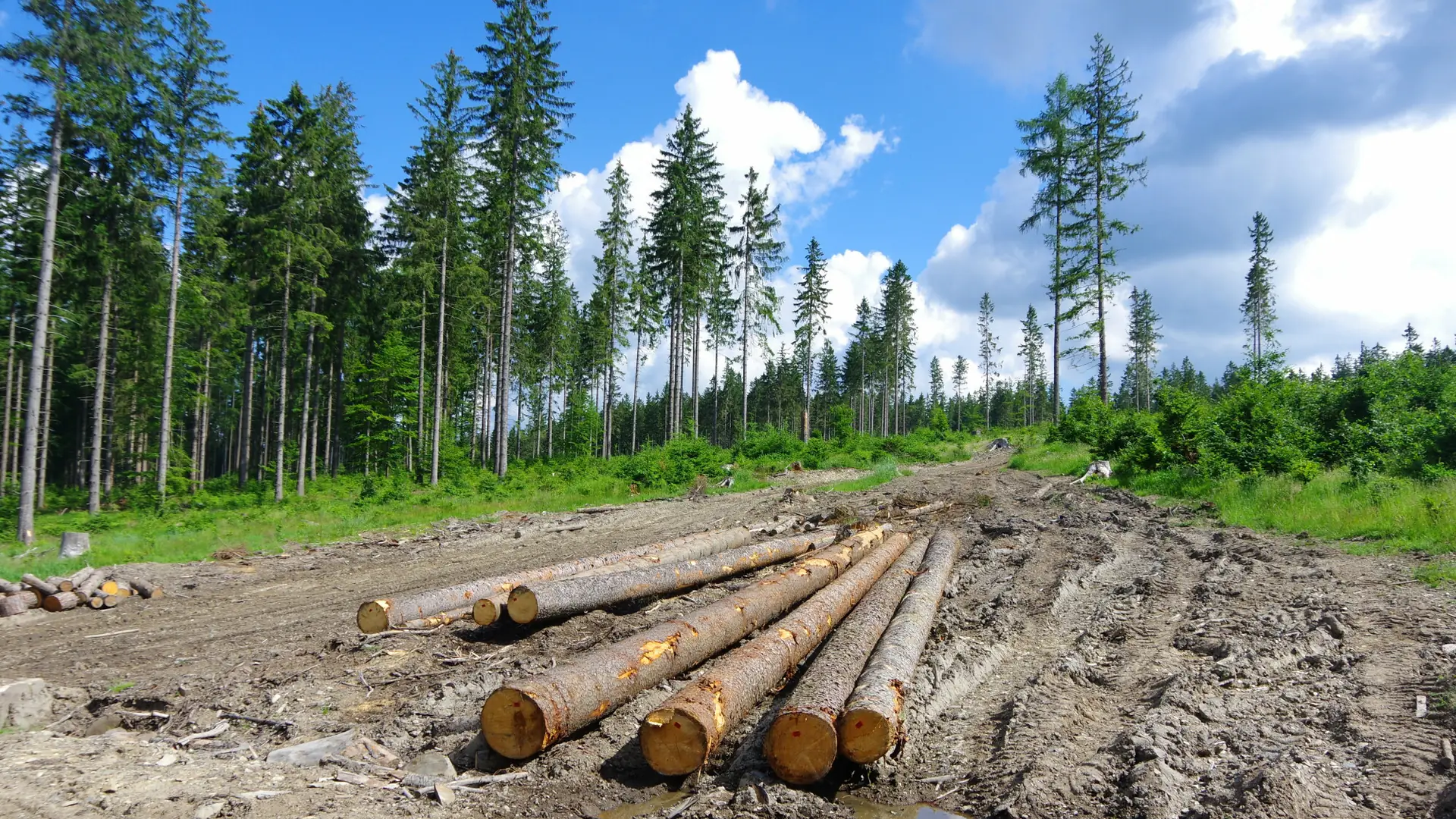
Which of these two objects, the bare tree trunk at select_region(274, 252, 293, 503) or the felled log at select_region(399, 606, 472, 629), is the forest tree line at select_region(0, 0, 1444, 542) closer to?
the bare tree trunk at select_region(274, 252, 293, 503)

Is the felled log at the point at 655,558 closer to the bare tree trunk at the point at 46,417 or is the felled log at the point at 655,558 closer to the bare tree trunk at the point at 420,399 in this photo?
the bare tree trunk at the point at 420,399

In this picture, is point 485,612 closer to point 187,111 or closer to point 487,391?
point 187,111

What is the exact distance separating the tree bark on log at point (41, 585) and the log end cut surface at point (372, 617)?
5.48 meters

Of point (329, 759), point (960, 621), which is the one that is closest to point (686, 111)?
point (960, 621)

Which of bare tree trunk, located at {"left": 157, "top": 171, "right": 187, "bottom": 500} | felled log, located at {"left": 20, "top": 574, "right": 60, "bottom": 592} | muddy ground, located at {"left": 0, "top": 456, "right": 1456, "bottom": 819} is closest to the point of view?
muddy ground, located at {"left": 0, "top": 456, "right": 1456, "bottom": 819}

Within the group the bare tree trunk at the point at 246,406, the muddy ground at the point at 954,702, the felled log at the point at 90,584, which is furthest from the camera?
the bare tree trunk at the point at 246,406

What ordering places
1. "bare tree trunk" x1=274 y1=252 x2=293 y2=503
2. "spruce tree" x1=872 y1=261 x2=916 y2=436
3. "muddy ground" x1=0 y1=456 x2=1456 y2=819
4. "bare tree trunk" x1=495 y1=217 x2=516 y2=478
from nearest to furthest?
"muddy ground" x1=0 y1=456 x2=1456 y2=819
"bare tree trunk" x1=274 y1=252 x2=293 y2=503
"bare tree trunk" x1=495 y1=217 x2=516 y2=478
"spruce tree" x1=872 y1=261 x2=916 y2=436

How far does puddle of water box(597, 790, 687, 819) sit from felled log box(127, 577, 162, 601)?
29.9 feet

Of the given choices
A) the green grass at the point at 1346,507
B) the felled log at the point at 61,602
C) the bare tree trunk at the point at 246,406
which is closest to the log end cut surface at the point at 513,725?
the felled log at the point at 61,602

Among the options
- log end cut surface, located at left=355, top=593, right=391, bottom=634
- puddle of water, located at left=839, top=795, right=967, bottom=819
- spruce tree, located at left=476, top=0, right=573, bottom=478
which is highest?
spruce tree, located at left=476, top=0, right=573, bottom=478

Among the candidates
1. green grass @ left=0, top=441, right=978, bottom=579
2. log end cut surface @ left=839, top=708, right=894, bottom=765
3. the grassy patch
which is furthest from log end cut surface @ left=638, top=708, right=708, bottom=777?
the grassy patch

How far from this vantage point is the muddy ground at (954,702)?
3.73m

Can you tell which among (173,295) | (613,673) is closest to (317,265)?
(173,295)

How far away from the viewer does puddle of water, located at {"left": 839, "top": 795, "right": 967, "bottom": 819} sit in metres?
3.84
